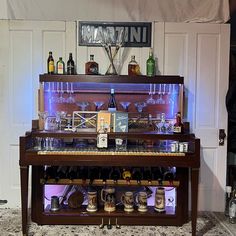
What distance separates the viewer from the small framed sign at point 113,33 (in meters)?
3.55

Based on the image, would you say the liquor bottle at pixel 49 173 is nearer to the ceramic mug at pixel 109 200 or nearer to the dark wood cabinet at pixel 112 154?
the dark wood cabinet at pixel 112 154

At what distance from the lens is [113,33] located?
140 inches

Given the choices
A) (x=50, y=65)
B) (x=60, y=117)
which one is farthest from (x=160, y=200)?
(x=50, y=65)

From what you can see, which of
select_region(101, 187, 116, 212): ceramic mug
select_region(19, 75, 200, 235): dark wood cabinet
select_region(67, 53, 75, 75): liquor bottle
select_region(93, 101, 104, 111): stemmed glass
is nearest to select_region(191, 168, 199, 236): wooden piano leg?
select_region(19, 75, 200, 235): dark wood cabinet

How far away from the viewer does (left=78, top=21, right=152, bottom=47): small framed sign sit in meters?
3.55

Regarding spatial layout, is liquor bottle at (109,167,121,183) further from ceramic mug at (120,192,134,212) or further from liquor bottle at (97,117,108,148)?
liquor bottle at (97,117,108,148)

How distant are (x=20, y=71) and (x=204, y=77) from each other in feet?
→ 6.58

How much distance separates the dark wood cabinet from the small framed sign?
18.4 inches

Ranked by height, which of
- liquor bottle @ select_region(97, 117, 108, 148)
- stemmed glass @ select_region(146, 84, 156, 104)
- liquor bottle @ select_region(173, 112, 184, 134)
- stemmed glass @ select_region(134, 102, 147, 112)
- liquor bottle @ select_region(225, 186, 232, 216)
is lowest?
liquor bottle @ select_region(225, 186, 232, 216)

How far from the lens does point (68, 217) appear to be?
10.7 feet

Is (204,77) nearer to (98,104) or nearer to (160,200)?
(98,104)

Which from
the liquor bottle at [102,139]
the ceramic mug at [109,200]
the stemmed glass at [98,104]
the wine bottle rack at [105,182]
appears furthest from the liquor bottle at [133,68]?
the ceramic mug at [109,200]

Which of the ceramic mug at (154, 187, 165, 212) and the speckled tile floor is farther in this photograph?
the ceramic mug at (154, 187, 165, 212)

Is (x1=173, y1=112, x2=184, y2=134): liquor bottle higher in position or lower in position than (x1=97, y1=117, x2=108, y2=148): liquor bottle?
higher
